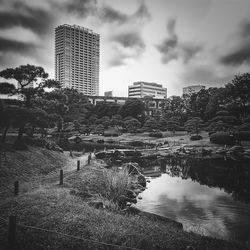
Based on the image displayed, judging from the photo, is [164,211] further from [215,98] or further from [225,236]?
[215,98]

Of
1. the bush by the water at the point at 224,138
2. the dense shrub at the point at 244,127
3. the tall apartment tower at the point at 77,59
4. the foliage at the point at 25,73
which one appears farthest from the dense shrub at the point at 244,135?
the tall apartment tower at the point at 77,59

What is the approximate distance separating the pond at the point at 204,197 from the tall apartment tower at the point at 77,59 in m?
122

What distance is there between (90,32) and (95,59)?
60.2ft

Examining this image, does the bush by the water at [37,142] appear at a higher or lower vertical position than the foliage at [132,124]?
lower

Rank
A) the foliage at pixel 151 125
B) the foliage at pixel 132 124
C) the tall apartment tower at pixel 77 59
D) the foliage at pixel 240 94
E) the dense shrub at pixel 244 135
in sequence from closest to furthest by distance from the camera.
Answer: the dense shrub at pixel 244 135, the foliage at pixel 240 94, the foliage at pixel 151 125, the foliage at pixel 132 124, the tall apartment tower at pixel 77 59

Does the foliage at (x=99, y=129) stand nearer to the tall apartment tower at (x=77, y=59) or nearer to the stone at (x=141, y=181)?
the stone at (x=141, y=181)

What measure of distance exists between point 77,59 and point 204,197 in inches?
5688

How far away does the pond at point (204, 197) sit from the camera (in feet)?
31.1

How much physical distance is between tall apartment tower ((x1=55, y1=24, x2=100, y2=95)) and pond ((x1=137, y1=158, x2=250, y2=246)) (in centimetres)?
12158

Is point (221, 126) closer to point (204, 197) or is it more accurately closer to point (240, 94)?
point (240, 94)

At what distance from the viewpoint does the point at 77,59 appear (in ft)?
480

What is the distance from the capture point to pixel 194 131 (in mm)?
43500

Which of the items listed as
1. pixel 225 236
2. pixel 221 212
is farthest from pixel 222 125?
pixel 225 236

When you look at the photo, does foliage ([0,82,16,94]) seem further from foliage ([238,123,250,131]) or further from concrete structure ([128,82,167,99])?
concrete structure ([128,82,167,99])
